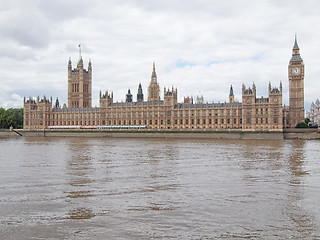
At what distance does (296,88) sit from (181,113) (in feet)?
116

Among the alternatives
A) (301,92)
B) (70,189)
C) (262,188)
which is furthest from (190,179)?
(301,92)

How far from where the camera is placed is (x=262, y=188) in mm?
20000

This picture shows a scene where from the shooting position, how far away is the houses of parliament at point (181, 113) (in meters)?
96.2

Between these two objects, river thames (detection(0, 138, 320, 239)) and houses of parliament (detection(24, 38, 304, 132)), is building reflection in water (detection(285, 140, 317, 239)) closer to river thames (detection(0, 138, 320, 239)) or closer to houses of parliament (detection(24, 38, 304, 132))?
river thames (detection(0, 138, 320, 239))

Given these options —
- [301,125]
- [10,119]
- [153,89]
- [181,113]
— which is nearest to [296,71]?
[301,125]

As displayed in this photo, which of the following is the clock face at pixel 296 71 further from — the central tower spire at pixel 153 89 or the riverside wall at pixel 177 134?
the central tower spire at pixel 153 89

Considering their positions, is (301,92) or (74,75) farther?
(74,75)

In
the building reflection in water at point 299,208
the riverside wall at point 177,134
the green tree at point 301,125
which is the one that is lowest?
the building reflection in water at point 299,208

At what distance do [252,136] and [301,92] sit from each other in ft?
82.9

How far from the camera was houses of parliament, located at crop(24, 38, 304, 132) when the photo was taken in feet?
316

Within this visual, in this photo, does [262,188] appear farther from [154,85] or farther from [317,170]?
[154,85]

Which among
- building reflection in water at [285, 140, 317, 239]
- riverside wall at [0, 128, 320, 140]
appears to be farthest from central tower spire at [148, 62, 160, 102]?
building reflection in water at [285, 140, 317, 239]

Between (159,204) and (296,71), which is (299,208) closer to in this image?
(159,204)

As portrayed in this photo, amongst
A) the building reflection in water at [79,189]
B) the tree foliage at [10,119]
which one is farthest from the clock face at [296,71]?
the tree foliage at [10,119]
